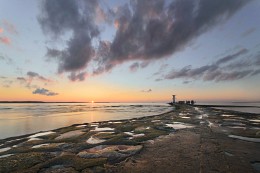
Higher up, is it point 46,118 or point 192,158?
point 192,158

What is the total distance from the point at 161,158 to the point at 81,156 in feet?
13.1

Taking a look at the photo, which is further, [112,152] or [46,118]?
[46,118]

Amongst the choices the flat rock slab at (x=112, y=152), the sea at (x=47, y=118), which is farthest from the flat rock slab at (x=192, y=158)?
the sea at (x=47, y=118)

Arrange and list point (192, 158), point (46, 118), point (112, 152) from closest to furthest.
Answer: point (192, 158)
point (112, 152)
point (46, 118)

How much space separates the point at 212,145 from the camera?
38.5 ft

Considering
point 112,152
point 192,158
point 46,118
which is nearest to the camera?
point 192,158

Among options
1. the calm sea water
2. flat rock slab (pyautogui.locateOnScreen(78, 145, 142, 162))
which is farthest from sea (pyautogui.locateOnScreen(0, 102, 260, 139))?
flat rock slab (pyautogui.locateOnScreen(78, 145, 142, 162))

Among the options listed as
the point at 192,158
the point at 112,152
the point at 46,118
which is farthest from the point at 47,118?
the point at 192,158

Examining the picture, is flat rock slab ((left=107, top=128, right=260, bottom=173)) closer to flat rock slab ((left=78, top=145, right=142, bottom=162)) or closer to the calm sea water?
flat rock slab ((left=78, top=145, right=142, bottom=162))

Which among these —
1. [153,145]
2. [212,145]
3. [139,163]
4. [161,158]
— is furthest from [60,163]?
[212,145]

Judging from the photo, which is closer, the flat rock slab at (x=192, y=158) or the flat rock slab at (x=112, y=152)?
the flat rock slab at (x=192, y=158)

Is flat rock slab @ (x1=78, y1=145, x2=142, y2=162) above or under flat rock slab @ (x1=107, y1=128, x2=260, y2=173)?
under

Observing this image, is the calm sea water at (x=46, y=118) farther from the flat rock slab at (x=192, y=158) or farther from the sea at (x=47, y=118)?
the flat rock slab at (x=192, y=158)

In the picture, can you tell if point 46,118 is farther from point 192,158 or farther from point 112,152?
point 192,158
